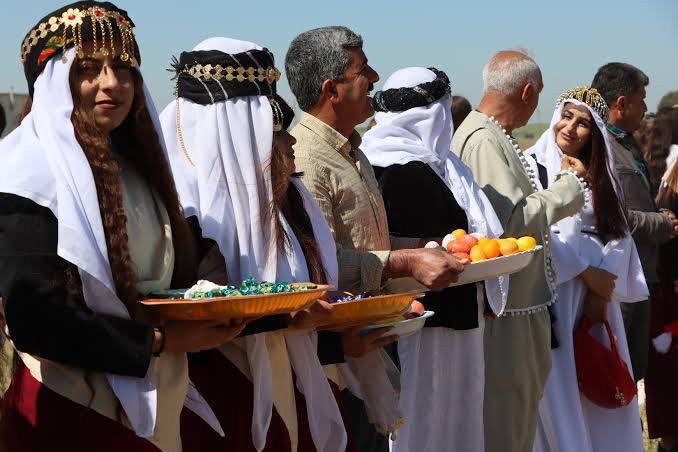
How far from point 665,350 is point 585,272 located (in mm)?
1220

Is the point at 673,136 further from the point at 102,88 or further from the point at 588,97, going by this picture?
the point at 102,88

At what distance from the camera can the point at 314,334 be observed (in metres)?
3.54

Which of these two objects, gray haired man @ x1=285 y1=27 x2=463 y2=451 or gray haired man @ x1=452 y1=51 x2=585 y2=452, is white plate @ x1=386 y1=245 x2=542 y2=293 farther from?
gray haired man @ x1=452 y1=51 x2=585 y2=452

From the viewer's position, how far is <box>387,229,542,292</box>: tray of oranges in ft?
13.5

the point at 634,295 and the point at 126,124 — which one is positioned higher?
the point at 126,124

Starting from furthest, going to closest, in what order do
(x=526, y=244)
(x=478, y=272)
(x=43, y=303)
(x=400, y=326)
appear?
(x=526, y=244) < (x=478, y=272) < (x=400, y=326) < (x=43, y=303)

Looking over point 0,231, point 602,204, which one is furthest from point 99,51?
point 602,204

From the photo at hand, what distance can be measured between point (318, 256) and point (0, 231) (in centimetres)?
116

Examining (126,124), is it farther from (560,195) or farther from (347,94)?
(560,195)

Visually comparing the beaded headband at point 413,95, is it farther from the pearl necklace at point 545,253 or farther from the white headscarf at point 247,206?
the white headscarf at point 247,206

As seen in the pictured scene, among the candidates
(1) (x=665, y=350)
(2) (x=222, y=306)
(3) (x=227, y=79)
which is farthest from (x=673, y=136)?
(2) (x=222, y=306)

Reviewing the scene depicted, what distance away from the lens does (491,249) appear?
4.21 m

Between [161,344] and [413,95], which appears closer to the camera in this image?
[161,344]

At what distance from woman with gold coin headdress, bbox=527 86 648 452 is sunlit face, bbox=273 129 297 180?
96.3 inches
